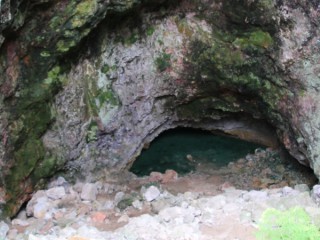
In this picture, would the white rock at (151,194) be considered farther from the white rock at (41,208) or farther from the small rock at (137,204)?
the white rock at (41,208)

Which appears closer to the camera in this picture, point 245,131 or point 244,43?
point 244,43

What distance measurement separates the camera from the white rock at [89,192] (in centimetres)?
799

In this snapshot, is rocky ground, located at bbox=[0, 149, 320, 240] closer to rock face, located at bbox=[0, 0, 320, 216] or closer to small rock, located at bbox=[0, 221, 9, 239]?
small rock, located at bbox=[0, 221, 9, 239]

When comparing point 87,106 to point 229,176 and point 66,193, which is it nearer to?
point 66,193

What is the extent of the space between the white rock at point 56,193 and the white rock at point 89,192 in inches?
14.0

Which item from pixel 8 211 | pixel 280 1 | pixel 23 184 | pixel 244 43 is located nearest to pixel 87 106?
pixel 23 184

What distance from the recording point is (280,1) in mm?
7562

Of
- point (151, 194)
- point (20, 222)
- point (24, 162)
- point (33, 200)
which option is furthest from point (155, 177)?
point (20, 222)

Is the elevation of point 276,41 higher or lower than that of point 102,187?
higher

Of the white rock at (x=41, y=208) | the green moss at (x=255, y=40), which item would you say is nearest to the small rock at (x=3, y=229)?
the white rock at (x=41, y=208)

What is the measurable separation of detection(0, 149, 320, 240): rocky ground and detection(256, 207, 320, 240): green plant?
0.98 meters

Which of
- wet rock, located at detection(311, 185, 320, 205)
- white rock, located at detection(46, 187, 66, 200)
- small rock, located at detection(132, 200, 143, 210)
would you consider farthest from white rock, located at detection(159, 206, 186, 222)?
white rock, located at detection(46, 187, 66, 200)

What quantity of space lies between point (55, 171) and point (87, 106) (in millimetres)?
1371

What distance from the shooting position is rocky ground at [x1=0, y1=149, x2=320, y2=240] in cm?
566
